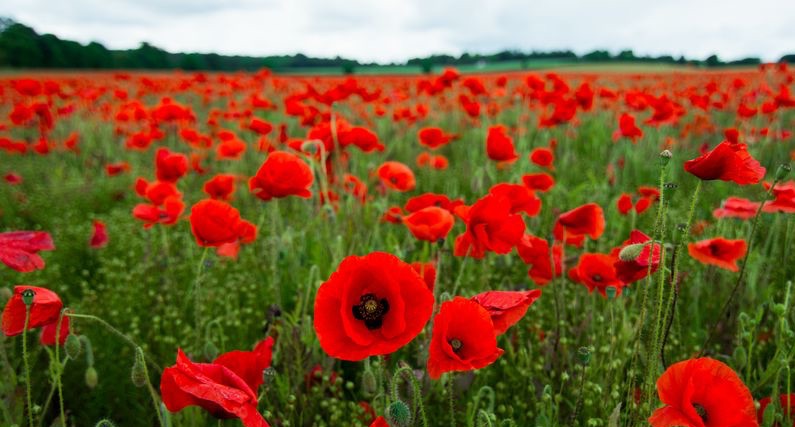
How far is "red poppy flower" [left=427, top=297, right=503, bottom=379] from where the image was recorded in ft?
3.46

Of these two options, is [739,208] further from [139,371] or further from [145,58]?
[145,58]

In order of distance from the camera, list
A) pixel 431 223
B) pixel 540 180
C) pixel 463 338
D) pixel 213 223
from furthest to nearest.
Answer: pixel 540 180 < pixel 213 223 < pixel 431 223 < pixel 463 338

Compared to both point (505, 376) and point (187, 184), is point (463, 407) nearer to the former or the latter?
point (505, 376)

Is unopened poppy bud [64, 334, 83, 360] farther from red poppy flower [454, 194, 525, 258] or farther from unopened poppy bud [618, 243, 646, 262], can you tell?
unopened poppy bud [618, 243, 646, 262]

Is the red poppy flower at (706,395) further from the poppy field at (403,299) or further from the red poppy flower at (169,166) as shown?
the red poppy flower at (169,166)

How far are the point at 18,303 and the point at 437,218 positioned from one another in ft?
3.57

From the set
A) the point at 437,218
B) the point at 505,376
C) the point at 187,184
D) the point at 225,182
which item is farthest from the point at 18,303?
the point at 187,184

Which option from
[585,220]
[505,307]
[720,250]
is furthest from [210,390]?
[720,250]

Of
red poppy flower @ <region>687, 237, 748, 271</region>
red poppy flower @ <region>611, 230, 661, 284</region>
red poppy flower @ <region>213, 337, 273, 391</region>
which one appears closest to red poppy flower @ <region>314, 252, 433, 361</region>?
red poppy flower @ <region>213, 337, 273, 391</region>

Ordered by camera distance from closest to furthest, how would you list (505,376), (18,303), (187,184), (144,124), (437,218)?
1. (18,303)
2. (437,218)
3. (505,376)
4. (187,184)
5. (144,124)

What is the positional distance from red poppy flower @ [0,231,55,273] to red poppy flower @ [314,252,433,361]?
85 centimetres

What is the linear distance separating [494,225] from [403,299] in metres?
0.47

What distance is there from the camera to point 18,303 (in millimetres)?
1305

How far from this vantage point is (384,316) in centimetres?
113
